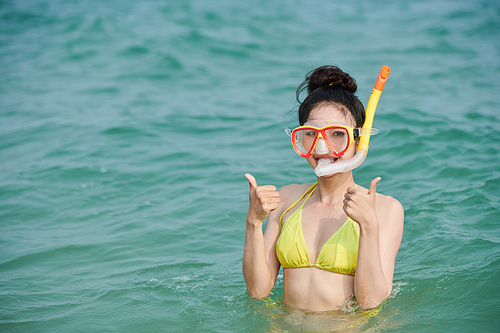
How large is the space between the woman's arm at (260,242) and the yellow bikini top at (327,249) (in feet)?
0.33

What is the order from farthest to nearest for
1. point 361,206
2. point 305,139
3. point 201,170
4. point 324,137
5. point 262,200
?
1. point 201,170
2. point 305,139
3. point 324,137
4. point 262,200
5. point 361,206

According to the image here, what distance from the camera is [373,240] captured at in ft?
8.41

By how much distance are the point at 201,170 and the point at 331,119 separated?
12.2 feet

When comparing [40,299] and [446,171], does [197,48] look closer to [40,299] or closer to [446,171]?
[446,171]

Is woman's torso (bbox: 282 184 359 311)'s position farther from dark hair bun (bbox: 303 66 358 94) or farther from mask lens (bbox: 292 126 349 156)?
dark hair bun (bbox: 303 66 358 94)

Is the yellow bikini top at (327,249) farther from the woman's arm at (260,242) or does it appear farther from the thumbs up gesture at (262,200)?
the thumbs up gesture at (262,200)

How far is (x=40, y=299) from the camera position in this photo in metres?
3.80

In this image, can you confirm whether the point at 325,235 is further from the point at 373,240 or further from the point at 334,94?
the point at 334,94

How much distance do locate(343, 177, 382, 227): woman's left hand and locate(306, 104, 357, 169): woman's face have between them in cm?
35

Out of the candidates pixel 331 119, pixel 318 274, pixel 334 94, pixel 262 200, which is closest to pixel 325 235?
pixel 318 274

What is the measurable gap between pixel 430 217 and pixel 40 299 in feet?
11.5

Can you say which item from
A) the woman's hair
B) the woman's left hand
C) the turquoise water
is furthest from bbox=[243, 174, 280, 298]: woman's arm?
the woman's hair

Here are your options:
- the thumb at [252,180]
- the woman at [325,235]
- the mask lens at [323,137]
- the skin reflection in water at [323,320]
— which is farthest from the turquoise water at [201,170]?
the mask lens at [323,137]

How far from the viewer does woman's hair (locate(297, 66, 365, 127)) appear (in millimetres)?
2875
